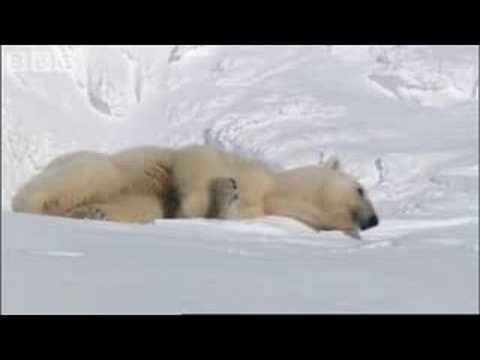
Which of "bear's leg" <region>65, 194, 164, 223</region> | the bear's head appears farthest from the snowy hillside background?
"bear's leg" <region>65, 194, 164, 223</region>

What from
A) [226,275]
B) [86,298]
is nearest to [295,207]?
[226,275]

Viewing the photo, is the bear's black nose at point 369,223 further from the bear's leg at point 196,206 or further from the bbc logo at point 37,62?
the bbc logo at point 37,62

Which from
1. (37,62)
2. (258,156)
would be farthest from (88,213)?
(37,62)

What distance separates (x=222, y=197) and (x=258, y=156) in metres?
8.82

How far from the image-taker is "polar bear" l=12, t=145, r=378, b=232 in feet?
13.8

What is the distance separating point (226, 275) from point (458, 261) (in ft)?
2.91

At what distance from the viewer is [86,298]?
6.23 ft

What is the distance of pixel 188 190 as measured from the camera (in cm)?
434

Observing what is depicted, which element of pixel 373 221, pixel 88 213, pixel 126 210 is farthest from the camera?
pixel 373 221

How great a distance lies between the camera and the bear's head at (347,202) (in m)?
4.59

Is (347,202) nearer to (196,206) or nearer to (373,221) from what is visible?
(373,221)

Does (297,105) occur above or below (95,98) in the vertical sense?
below

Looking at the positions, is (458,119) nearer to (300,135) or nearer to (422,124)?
(422,124)

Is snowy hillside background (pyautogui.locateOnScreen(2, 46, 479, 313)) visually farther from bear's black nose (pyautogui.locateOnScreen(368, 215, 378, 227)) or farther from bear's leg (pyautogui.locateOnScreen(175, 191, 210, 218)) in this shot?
bear's leg (pyautogui.locateOnScreen(175, 191, 210, 218))
